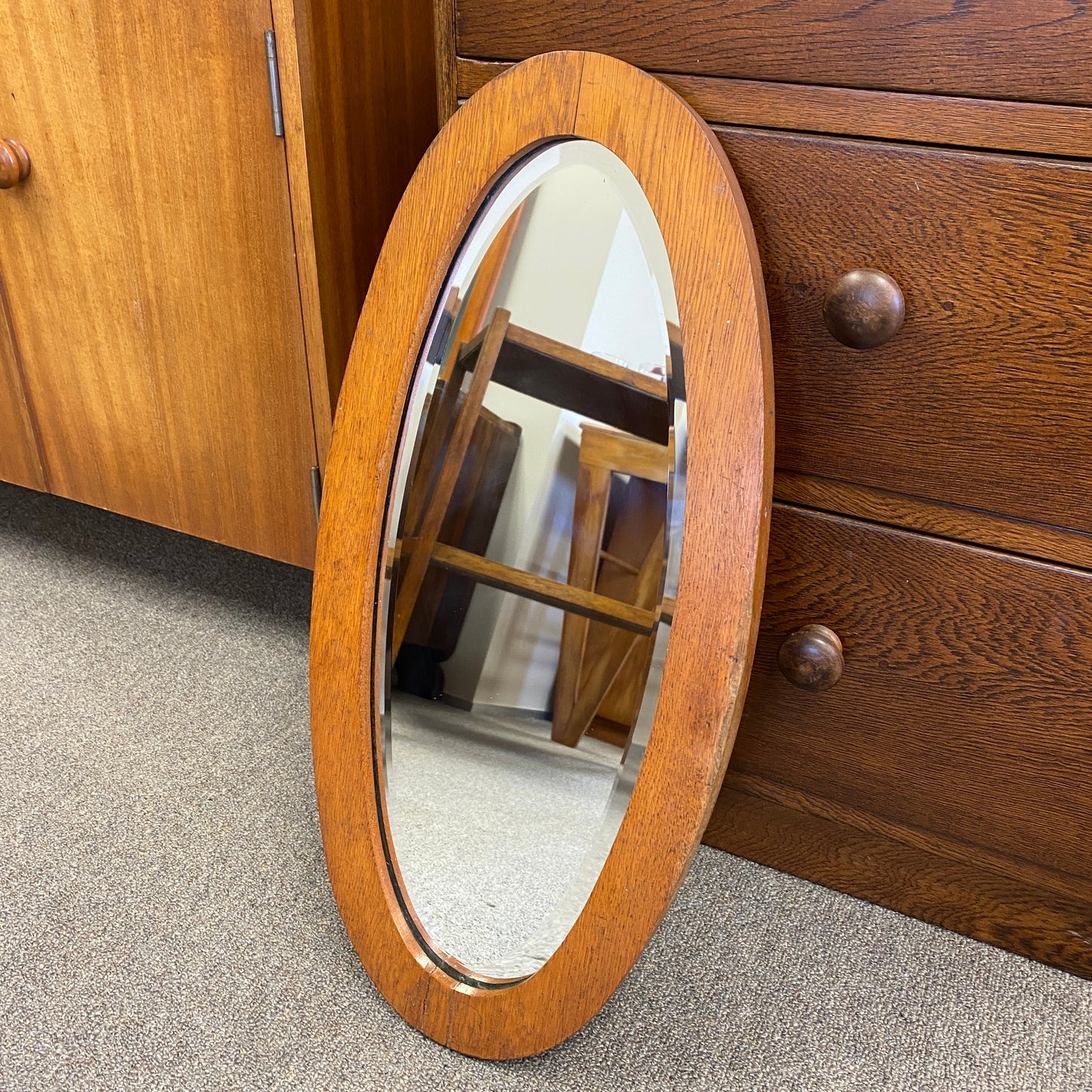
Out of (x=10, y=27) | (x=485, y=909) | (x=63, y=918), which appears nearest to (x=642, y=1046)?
(x=485, y=909)

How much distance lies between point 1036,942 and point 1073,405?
0.40m

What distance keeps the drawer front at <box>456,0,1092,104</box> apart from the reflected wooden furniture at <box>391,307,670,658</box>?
0.18m

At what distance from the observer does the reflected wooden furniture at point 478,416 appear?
619 millimetres

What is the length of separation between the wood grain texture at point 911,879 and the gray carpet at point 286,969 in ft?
0.04

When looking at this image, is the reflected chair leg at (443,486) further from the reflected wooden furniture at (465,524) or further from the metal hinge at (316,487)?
the metal hinge at (316,487)

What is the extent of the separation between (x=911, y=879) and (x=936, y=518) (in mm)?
292

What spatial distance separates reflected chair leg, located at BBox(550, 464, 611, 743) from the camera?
64 centimetres

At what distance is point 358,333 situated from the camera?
71 centimetres

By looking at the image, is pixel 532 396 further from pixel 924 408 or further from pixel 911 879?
pixel 911 879

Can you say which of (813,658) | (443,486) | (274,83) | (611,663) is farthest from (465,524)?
(274,83)

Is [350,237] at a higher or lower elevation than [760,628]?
higher

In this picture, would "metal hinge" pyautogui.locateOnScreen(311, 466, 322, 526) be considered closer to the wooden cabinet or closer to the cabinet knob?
the wooden cabinet

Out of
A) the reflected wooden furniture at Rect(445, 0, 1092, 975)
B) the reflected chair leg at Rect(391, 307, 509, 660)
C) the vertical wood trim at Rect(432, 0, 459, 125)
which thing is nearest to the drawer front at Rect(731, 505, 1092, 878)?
the reflected wooden furniture at Rect(445, 0, 1092, 975)

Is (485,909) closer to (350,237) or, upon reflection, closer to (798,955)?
(798,955)
